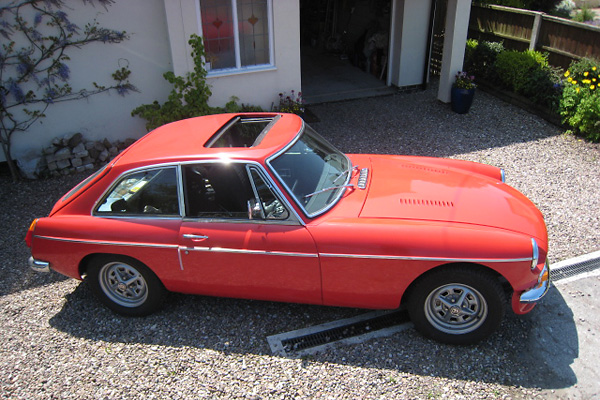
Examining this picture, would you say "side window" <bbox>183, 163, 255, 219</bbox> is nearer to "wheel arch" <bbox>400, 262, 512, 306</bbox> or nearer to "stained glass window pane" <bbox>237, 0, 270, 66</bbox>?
"wheel arch" <bbox>400, 262, 512, 306</bbox>

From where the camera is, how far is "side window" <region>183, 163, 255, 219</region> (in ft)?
13.0

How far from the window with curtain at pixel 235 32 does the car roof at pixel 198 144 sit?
346cm

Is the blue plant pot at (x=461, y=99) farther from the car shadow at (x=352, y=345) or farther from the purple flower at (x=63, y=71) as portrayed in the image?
the purple flower at (x=63, y=71)

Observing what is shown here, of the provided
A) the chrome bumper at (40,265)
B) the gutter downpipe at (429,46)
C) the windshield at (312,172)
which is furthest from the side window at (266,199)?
the gutter downpipe at (429,46)

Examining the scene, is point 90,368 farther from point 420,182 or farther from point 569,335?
point 569,335

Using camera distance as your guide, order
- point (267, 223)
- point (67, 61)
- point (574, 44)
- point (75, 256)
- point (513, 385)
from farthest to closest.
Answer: point (574, 44) → point (67, 61) → point (75, 256) → point (267, 223) → point (513, 385)

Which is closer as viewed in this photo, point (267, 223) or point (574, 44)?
point (267, 223)

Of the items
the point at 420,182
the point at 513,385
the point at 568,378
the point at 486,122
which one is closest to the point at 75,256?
the point at 420,182

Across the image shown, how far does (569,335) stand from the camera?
4055 millimetres

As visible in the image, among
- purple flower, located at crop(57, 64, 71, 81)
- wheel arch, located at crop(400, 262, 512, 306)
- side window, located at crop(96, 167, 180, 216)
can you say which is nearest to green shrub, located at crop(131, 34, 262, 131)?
purple flower, located at crop(57, 64, 71, 81)

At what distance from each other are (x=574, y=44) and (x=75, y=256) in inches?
376

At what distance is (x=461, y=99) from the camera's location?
29.3 ft

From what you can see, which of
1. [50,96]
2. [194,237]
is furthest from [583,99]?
[50,96]

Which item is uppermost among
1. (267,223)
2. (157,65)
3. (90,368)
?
(157,65)
